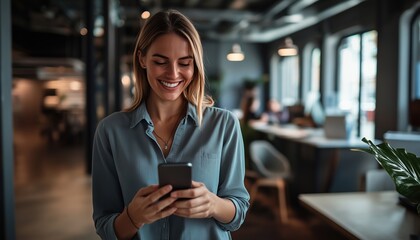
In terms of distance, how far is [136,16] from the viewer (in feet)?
28.4

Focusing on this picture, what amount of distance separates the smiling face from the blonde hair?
0.02 metres

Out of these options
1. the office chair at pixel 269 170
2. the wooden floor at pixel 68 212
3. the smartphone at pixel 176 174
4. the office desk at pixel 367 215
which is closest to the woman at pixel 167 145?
the smartphone at pixel 176 174

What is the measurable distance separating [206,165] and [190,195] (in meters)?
0.23

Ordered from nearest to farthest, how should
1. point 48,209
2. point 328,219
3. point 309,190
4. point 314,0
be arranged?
point 328,219 → point 48,209 → point 309,190 → point 314,0

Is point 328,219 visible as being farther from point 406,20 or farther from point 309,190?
point 406,20

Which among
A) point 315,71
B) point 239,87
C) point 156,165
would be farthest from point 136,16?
point 156,165

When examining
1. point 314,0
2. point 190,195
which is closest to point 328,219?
point 190,195

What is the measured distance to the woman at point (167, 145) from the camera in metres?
1.21

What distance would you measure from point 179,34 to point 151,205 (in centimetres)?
56

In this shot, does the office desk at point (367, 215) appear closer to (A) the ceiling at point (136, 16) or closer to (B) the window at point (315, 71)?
(A) the ceiling at point (136, 16)

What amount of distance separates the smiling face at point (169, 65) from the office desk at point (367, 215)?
3.58 feet

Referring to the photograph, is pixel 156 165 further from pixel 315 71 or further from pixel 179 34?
pixel 315 71

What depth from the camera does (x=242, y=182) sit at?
4.32ft

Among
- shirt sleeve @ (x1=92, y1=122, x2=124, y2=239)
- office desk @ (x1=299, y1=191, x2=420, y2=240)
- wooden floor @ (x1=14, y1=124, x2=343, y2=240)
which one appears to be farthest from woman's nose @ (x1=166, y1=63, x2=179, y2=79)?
wooden floor @ (x1=14, y1=124, x2=343, y2=240)
